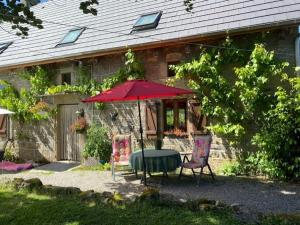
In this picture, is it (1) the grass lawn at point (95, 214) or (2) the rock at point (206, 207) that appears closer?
(1) the grass lawn at point (95, 214)

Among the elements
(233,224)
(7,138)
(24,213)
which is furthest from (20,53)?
(233,224)

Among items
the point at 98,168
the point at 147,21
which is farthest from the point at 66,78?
the point at 98,168

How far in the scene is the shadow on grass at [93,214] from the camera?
486cm

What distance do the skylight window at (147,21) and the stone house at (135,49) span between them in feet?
0.12

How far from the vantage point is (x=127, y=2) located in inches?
500

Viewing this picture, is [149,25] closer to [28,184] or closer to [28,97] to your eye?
[28,97]

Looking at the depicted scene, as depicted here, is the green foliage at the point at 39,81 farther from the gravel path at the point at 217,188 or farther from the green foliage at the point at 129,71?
the gravel path at the point at 217,188

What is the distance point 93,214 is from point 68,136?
703 centimetres

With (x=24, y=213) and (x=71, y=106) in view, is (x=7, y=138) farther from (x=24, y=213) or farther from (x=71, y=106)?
(x=24, y=213)

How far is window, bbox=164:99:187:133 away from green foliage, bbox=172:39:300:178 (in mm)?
764

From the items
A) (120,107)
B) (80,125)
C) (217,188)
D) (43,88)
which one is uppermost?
(43,88)

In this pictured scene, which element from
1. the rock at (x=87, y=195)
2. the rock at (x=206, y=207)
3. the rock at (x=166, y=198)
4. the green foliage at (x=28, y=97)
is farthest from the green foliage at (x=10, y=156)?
the rock at (x=206, y=207)

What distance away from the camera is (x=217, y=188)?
712 cm

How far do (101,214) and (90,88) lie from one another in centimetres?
631
